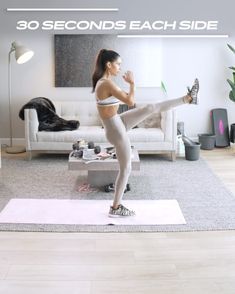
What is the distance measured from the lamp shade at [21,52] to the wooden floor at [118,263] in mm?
3119

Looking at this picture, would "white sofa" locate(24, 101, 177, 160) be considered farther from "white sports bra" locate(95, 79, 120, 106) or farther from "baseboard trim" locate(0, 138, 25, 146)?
"white sports bra" locate(95, 79, 120, 106)

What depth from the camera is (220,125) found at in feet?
20.7

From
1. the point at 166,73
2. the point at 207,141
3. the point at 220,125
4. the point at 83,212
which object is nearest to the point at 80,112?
the point at 166,73

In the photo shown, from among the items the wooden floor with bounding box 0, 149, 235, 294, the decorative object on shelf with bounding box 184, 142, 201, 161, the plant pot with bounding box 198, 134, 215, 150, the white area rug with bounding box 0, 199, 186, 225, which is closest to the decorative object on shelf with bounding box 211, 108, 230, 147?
the plant pot with bounding box 198, 134, 215, 150

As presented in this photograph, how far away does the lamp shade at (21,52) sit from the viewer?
560cm

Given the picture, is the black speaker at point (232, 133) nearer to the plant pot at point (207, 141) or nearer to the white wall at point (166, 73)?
the white wall at point (166, 73)

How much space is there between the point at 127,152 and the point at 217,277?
1203mm

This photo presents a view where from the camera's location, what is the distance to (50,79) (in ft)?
20.4

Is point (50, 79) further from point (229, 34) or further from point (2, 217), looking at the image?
point (2, 217)

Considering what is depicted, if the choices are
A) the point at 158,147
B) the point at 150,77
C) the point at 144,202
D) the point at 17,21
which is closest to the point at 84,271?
the point at 144,202

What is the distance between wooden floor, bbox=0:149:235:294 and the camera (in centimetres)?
239

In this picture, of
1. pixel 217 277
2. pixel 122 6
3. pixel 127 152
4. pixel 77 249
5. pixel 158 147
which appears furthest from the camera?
pixel 122 6

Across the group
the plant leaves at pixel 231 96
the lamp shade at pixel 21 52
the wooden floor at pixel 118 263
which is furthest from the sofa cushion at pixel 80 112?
the wooden floor at pixel 118 263

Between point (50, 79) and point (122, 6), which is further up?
point (122, 6)
